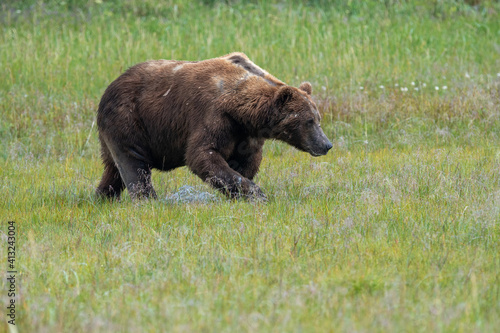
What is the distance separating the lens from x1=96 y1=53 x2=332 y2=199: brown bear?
691 centimetres

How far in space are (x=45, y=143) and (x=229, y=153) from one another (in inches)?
163

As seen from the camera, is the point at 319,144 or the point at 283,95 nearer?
the point at 283,95

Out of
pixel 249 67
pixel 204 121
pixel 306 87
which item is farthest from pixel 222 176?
pixel 306 87

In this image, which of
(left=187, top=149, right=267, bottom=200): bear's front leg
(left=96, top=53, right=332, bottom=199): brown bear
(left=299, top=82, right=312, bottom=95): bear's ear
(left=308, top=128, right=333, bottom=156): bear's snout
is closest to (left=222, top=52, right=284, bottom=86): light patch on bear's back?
(left=96, top=53, right=332, bottom=199): brown bear

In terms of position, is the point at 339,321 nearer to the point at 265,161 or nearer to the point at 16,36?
the point at 265,161

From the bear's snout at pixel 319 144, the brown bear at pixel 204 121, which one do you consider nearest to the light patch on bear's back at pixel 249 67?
the brown bear at pixel 204 121

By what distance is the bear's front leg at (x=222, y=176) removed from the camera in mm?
6727

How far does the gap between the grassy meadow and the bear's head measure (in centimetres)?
46

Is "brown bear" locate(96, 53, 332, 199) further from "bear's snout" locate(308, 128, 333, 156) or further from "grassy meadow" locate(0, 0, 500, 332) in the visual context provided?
A: "grassy meadow" locate(0, 0, 500, 332)

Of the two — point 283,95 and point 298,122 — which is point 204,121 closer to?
point 283,95

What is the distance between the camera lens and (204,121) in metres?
6.99

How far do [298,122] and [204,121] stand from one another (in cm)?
97

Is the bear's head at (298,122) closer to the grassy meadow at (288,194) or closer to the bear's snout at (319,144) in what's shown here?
the bear's snout at (319,144)

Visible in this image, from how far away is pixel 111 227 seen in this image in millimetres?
5688
